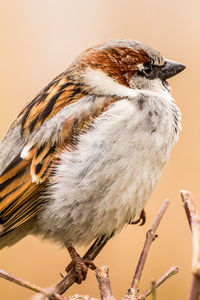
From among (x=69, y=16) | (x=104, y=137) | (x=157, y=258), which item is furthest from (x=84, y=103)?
(x=69, y=16)

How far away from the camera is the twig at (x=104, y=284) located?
4.55 feet

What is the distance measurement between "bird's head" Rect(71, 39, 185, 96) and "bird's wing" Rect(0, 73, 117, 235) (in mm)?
187

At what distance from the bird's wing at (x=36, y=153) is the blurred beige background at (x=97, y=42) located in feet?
2.54

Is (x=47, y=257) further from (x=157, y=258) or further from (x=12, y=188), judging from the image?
(x=12, y=188)

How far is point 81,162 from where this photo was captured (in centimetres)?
256

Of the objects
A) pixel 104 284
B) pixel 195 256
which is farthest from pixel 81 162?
pixel 195 256

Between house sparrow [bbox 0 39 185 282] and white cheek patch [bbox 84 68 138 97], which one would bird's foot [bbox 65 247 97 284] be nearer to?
house sparrow [bbox 0 39 185 282]

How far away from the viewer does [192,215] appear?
121cm

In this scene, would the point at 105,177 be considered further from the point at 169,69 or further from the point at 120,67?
the point at 169,69

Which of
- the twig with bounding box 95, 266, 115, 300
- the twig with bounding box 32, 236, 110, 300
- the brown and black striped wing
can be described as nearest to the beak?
the brown and black striped wing

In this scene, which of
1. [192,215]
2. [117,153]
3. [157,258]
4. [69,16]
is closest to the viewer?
[192,215]

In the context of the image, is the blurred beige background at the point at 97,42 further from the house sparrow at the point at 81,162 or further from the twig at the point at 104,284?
the twig at the point at 104,284

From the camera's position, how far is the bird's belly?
2.52 meters

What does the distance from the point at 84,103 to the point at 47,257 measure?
134 cm
